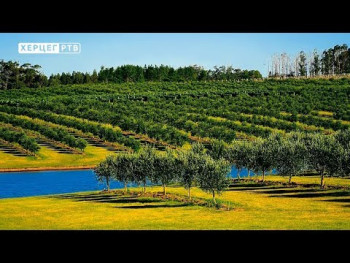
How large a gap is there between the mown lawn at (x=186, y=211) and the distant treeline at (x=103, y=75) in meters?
7.28

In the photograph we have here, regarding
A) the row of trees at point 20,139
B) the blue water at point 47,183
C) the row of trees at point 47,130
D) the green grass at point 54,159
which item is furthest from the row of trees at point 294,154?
the row of trees at point 20,139

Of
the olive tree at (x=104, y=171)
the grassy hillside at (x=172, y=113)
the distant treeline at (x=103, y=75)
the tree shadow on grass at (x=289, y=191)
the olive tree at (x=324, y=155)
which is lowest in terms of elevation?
the tree shadow on grass at (x=289, y=191)

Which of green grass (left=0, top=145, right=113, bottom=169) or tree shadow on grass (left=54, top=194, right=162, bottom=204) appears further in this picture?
green grass (left=0, top=145, right=113, bottom=169)

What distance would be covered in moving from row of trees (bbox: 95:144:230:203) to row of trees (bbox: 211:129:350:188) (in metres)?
3.94

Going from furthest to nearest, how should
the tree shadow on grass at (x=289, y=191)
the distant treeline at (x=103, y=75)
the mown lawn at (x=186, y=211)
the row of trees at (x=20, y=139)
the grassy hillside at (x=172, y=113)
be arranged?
the grassy hillside at (x=172, y=113) → the row of trees at (x=20, y=139) → the tree shadow on grass at (x=289, y=191) → the distant treeline at (x=103, y=75) → the mown lawn at (x=186, y=211)

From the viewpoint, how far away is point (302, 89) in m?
54.3

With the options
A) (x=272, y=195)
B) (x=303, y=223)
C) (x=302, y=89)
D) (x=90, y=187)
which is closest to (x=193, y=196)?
(x=272, y=195)

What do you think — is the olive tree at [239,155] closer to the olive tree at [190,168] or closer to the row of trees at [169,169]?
the row of trees at [169,169]

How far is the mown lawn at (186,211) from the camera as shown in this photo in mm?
24500

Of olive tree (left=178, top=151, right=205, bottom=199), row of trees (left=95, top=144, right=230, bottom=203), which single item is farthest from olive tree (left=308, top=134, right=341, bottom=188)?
olive tree (left=178, top=151, right=205, bottom=199)

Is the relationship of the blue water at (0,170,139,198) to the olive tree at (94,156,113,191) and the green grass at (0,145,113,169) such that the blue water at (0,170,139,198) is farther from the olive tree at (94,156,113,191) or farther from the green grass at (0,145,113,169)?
the green grass at (0,145,113,169)

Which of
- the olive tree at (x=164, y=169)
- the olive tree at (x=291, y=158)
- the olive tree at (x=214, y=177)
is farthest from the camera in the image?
the olive tree at (x=291, y=158)

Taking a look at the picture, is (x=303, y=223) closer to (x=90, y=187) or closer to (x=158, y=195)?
(x=158, y=195)

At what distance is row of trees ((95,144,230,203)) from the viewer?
113 ft
